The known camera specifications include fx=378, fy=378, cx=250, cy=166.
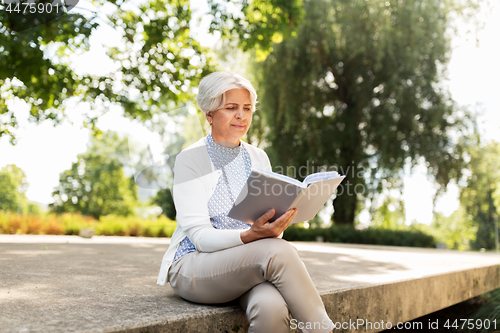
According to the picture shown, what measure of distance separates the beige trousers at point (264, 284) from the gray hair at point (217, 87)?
2.53ft

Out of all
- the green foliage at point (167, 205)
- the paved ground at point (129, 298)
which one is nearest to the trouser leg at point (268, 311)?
the paved ground at point (129, 298)

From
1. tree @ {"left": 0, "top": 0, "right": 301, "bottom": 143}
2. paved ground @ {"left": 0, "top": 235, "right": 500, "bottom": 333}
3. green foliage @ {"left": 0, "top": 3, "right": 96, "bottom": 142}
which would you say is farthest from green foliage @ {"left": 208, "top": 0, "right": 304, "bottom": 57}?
paved ground @ {"left": 0, "top": 235, "right": 500, "bottom": 333}

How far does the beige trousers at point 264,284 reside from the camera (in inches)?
59.7

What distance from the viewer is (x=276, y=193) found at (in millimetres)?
1505

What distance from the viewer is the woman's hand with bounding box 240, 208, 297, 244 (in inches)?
62.7

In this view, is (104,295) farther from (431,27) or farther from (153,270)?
(431,27)

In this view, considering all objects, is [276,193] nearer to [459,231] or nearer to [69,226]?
[69,226]

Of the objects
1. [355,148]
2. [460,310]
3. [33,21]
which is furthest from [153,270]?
[355,148]

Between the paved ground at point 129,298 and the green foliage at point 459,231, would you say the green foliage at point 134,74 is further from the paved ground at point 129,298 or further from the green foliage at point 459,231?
the green foliage at point 459,231

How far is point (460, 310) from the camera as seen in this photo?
440 cm

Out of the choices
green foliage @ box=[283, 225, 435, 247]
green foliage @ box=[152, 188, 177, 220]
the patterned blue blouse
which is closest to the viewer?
the patterned blue blouse

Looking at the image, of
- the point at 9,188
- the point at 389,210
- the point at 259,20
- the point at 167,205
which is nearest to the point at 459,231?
the point at 389,210

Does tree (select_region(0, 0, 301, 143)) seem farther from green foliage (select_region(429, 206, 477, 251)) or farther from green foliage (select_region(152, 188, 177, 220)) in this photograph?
green foliage (select_region(429, 206, 477, 251))

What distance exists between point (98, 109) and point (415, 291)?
25.2 feet
